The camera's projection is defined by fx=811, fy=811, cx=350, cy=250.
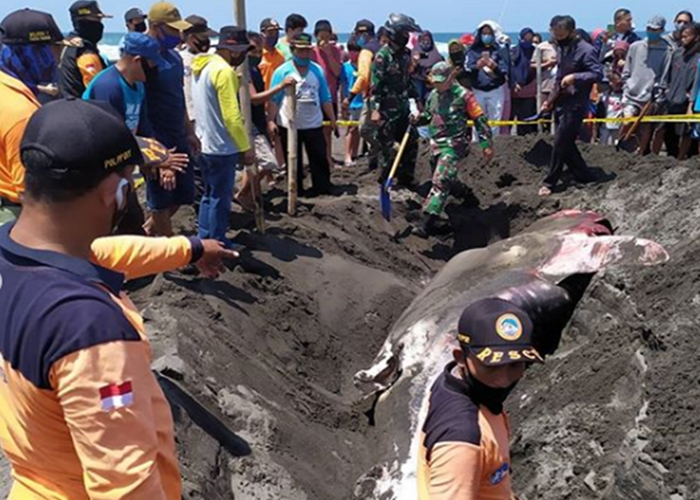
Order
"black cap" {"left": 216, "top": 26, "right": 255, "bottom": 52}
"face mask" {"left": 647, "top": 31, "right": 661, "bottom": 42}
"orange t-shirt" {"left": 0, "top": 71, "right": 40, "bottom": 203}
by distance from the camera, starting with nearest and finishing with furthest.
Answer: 1. "orange t-shirt" {"left": 0, "top": 71, "right": 40, "bottom": 203}
2. "black cap" {"left": 216, "top": 26, "right": 255, "bottom": 52}
3. "face mask" {"left": 647, "top": 31, "right": 661, "bottom": 42}

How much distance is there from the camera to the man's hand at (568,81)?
9250mm

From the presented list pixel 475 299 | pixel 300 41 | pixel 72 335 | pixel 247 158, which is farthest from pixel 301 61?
pixel 72 335

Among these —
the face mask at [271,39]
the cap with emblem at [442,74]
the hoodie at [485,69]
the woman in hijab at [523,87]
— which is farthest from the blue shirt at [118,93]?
the woman in hijab at [523,87]

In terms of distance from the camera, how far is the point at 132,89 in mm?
6250

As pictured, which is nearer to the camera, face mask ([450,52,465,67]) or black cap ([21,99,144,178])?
black cap ([21,99,144,178])

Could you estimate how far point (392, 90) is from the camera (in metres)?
10.3

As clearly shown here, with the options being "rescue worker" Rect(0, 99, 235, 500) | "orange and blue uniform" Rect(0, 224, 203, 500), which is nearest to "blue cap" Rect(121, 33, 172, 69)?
"rescue worker" Rect(0, 99, 235, 500)

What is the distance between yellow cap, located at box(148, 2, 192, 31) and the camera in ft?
22.5

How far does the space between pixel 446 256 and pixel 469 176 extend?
173cm

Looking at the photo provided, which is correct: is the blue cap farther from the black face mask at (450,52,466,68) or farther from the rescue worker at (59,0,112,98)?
the black face mask at (450,52,466,68)

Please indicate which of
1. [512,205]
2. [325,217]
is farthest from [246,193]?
[512,205]

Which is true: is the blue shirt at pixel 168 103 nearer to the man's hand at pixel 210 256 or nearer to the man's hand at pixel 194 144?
the man's hand at pixel 194 144

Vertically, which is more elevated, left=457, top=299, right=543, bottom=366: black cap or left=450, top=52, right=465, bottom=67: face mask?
left=457, top=299, right=543, bottom=366: black cap

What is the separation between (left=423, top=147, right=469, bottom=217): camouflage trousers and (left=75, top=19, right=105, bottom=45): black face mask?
4.18m
